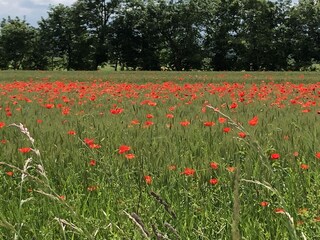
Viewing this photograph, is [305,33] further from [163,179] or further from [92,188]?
[92,188]

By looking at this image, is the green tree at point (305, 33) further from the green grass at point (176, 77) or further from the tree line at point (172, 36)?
the green grass at point (176, 77)

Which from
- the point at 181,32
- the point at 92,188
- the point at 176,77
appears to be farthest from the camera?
the point at 181,32

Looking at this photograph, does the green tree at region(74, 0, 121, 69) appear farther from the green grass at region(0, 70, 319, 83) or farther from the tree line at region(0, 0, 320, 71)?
the green grass at region(0, 70, 319, 83)

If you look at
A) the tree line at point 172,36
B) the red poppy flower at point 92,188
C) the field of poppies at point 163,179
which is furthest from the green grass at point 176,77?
the tree line at point 172,36

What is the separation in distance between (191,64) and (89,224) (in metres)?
63.1

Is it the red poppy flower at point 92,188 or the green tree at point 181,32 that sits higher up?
the green tree at point 181,32

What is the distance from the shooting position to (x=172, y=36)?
2645 inches

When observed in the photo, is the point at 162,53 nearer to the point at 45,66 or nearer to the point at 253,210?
the point at 45,66

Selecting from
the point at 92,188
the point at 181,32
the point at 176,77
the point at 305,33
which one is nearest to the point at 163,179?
the point at 92,188

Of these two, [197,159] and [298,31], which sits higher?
[298,31]

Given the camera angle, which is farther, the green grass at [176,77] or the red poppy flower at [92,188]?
the green grass at [176,77]

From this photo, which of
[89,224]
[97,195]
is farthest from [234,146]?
[89,224]

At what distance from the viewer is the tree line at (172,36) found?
64125 millimetres

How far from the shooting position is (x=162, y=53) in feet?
227
